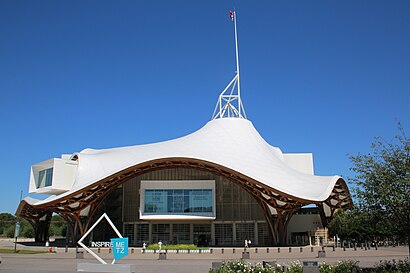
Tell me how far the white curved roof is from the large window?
593cm

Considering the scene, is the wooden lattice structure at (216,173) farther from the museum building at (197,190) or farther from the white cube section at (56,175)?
the white cube section at (56,175)

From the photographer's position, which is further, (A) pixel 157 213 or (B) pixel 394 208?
(A) pixel 157 213

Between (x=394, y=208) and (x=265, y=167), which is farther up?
(x=265, y=167)

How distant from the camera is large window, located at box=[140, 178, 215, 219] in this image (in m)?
51.6

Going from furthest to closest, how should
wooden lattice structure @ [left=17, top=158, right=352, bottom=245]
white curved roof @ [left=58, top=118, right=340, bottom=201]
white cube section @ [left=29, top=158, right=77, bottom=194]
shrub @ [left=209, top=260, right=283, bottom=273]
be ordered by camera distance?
1. white cube section @ [left=29, top=158, right=77, bottom=194]
2. wooden lattice structure @ [left=17, top=158, right=352, bottom=245]
3. white curved roof @ [left=58, top=118, right=340, bottom=201]
4. shrub @ [left=209, top=260, right=283, bottom=273]

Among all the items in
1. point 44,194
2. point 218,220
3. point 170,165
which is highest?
point 170,165

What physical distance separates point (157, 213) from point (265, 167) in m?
15.5

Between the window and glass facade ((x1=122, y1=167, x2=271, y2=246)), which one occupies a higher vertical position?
the window

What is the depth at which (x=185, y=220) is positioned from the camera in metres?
53.8

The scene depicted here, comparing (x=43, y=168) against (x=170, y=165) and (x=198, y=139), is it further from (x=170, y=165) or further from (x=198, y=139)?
(x=198, y=139)

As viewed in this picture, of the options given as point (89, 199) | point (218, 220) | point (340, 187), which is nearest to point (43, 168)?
point (89, 199)

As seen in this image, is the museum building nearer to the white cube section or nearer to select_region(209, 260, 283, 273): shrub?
the white cube section

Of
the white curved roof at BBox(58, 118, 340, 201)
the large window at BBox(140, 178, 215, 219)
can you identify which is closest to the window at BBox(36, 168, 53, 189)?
the white curved roof at BBox(58, 118, 340, 201)

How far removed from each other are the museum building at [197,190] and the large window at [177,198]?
0.13m
